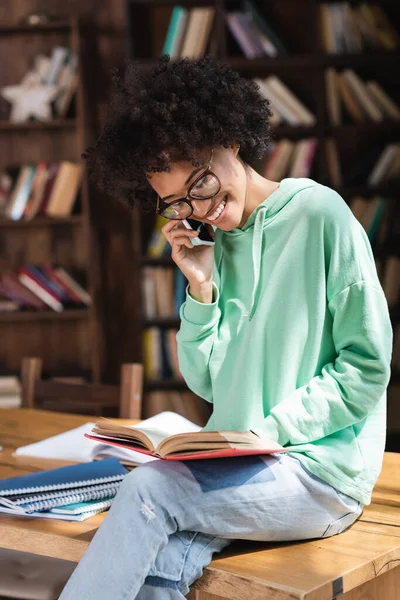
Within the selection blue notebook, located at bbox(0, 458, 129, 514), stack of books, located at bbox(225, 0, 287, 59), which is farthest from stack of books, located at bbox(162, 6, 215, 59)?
blue notebook, located at bbox(0, 458, 129, 514)

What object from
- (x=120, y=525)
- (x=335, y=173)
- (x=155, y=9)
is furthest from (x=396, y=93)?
(x=120, y=525)

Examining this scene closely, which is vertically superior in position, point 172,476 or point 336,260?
point 336,260

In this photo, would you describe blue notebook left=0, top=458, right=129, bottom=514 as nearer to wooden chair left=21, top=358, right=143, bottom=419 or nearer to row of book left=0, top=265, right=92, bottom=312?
wooden chair left=21, top=358, right=143, bottom=419

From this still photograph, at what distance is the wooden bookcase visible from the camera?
4562mm

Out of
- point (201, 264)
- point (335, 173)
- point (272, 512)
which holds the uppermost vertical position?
point (201, 264)

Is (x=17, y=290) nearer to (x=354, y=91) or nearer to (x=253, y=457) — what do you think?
(x=354, y=91)

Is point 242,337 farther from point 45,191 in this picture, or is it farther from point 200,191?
point 45,191

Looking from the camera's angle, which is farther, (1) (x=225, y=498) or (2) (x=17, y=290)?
(2) (x=17, y=290)

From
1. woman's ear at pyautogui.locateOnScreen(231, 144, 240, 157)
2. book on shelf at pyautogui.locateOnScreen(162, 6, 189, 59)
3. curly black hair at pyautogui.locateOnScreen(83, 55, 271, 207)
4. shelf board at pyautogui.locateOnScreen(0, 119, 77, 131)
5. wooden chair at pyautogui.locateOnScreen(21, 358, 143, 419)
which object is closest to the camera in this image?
curly black hair at pyautogui.locateOnScreen(83, 55, 271, 207)

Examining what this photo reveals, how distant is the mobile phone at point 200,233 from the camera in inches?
72.0

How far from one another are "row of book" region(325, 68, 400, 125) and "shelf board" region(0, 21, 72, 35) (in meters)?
1.39

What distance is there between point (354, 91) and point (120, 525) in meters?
3.32

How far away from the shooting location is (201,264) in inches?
70.2

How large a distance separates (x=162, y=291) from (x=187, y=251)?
2.58 m
